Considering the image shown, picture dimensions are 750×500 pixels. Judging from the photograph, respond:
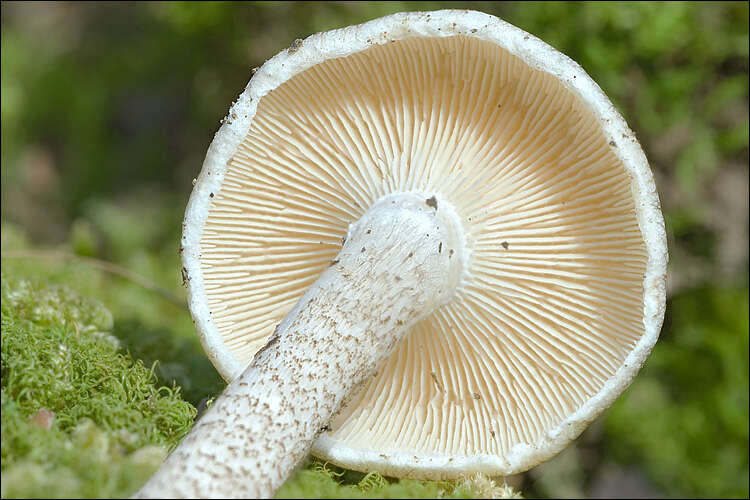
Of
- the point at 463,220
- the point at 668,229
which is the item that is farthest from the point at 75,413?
the point at 668,229

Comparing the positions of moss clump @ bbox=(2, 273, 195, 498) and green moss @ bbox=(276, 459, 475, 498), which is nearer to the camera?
moss clump @ bbox=(2, 273, 195, 498)

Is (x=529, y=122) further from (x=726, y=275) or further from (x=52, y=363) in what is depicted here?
(x=726, y=275)

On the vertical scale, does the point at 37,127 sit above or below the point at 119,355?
above

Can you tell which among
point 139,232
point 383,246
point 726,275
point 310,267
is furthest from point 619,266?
point 139,232

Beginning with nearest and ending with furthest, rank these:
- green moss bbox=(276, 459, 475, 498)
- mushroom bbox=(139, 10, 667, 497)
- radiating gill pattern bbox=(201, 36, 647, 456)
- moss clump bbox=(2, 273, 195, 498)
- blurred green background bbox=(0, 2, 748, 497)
Answer: moss clump bbox=(2, 273, 195, 498) → green moss bbox=(276, 459, 475, 498) → mushroom bbox=(139, 10, 667, 497) → radiating gill pattern bbox=(201, 36, 647, 456) → blurred green background bbox=(0, 2, 748, 497)

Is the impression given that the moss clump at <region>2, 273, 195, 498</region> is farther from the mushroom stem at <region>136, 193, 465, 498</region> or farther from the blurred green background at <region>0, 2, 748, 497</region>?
the blurred green background at <region>0, 2, 748, 497</region>

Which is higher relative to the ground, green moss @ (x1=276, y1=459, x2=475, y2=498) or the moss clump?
the moss clump

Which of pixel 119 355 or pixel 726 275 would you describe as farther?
pixel 726 275

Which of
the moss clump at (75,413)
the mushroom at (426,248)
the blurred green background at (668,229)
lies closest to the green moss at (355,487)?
the mushroom at (426,248)

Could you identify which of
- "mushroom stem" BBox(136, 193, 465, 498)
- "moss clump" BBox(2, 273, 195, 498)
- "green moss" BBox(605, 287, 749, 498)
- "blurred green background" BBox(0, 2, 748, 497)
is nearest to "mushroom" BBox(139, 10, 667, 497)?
"mushroom stem" BBox(136, 193, 465, 498)
